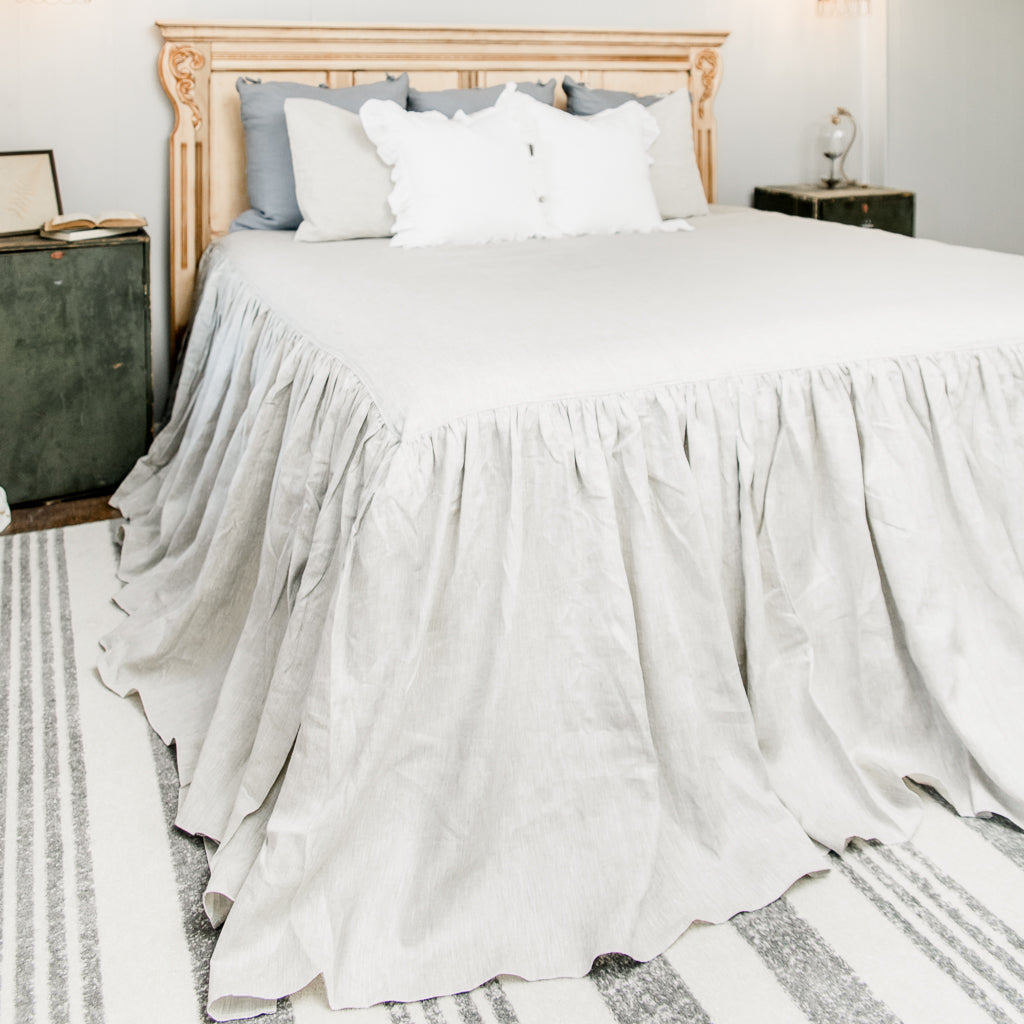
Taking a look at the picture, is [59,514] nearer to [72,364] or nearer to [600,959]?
[72,364]

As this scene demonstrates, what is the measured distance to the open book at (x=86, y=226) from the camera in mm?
2816

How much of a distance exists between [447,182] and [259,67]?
0.81 m

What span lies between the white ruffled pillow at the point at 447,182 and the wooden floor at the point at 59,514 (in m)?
1.07

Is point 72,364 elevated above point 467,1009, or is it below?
above

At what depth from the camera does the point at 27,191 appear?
9.66 ft

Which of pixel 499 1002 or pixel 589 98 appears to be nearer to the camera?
pixel 499 1002

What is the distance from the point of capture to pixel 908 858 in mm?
1562

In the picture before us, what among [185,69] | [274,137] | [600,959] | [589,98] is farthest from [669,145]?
[600,959]

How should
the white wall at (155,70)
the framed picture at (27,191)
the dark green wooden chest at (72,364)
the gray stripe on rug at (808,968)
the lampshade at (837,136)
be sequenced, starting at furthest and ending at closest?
1. the lampshade at (837,136)
2. the white wall at (155,70)
3. the framed picture at (27,191)
4. the dark green wooden chest at (72,364)
5. the gray stripe on rug at (808,968)

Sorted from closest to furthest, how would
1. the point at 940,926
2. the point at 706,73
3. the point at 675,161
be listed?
1. the point at 940,926
2. the point at 675,161
3. the point at 706,73

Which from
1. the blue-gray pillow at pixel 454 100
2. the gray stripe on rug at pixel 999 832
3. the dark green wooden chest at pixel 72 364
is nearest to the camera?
the gray stripe on rug at pixel 999 832

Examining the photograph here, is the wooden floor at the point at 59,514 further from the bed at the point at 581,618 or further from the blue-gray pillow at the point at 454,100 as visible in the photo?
the blue-gray pillow at the point at 454,100

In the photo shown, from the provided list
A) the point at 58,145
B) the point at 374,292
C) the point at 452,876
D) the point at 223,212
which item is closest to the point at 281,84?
the point at 223,212

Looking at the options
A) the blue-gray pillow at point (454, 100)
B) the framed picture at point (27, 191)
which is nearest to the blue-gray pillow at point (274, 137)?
the blue-gray pillow at point (454, 100)
